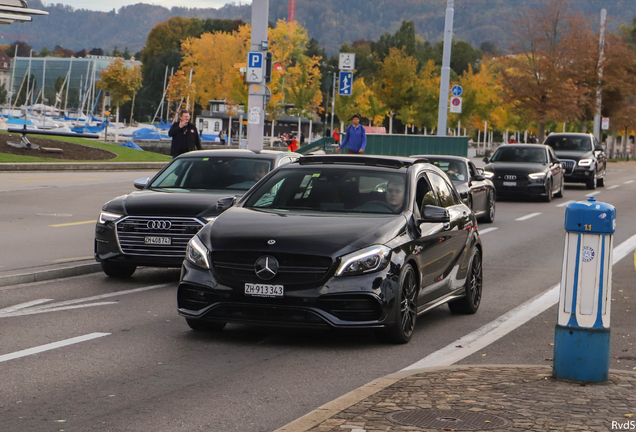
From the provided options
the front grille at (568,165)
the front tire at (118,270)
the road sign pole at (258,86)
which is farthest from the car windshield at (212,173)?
the front grille at (568,165)

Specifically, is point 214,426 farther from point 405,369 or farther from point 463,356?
point 463,356

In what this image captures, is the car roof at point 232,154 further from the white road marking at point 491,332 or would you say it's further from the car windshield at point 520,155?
the car windshield at point 520,155

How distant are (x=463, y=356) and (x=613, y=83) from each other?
185 ft

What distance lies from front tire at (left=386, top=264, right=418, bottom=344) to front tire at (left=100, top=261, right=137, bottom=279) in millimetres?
4536

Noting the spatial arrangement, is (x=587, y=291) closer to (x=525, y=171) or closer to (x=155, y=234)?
(x=155, y=234)

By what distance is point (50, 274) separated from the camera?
38.6 feet

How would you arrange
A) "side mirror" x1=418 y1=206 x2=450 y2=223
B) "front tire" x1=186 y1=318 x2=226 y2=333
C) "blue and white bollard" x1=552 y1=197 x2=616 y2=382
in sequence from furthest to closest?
"side mirror" x1=418 y1=206 x2=450 y2=223 < "front tire" x1=186 y1=318 x2=226 y2=333 < "blue and white bollard" x1=552 y1=197 x2=616 y2=382

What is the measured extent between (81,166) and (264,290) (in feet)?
91.8

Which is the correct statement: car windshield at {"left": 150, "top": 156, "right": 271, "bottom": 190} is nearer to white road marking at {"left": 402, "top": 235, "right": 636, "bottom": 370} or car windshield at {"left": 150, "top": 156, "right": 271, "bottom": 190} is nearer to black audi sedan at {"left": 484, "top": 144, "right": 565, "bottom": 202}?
white road marking at {"left": 402, "top": 235, "right": 636, "bottom": 370}

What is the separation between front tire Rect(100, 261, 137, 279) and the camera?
1191 centimetres

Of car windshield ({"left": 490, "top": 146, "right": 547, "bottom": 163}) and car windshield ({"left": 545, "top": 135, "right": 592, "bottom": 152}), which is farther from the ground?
car windshield ({"left": 545, "top": 135, "right": 592, "bottom": 152})

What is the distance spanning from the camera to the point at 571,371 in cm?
649

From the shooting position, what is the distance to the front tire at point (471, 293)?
9.90m

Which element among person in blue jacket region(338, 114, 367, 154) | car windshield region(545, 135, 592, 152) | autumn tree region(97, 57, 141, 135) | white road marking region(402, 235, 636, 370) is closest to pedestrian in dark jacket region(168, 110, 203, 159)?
person in blue jacket region(338, 114, 367, 154)
